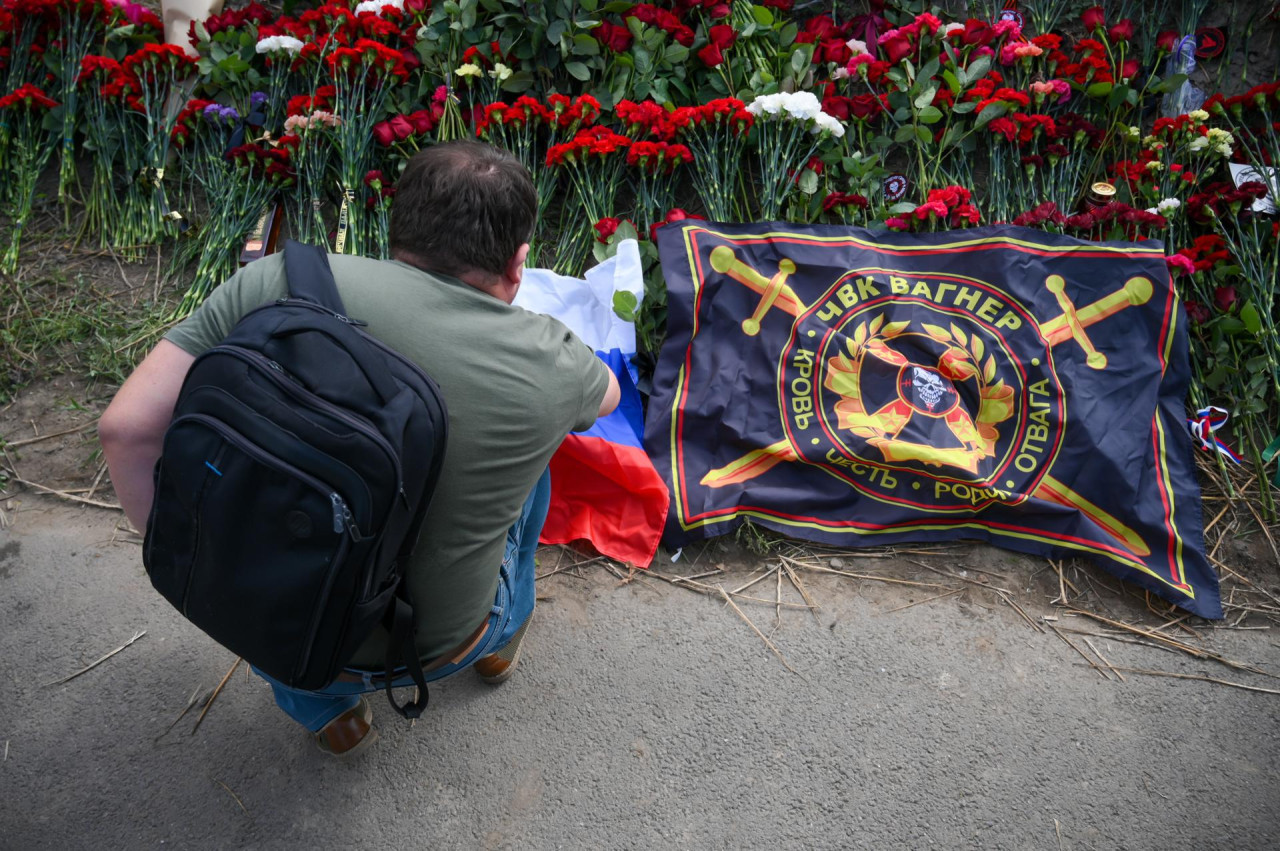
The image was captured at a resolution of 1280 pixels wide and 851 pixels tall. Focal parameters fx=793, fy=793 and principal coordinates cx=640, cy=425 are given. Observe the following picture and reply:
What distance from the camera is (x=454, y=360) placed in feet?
4.35

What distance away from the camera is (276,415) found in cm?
115

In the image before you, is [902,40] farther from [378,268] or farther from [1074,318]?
[378,268]

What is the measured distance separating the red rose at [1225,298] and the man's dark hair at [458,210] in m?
2.70

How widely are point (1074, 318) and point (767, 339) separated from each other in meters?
1.04

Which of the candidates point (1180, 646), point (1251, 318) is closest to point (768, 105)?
point (1251, 318)

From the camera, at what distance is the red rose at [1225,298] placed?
2852mm

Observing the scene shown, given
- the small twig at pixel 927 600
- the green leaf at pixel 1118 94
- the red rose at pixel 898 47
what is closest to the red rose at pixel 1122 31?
the green leaf at pixel 1118 94

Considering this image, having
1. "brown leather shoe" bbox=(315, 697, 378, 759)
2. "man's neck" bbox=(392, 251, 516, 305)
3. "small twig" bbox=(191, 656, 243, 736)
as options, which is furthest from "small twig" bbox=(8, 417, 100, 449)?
"man's neck" bbox=(392, 251, 516, 305)

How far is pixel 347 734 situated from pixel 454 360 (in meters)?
1.02

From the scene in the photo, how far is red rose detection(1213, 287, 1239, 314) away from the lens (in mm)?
2852

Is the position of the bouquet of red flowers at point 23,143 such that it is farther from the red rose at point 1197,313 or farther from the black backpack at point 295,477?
the red rose at point 1197,313

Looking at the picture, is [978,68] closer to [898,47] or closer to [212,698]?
[898,47]

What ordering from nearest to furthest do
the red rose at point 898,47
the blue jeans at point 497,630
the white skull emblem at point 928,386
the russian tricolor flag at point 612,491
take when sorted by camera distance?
the blue jeans at point 497,630
the russian tricolor flag at point 612,491
the white skull emblem at point 928,386
the red rose at point 898,47

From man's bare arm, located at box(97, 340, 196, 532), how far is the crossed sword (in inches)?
62.9
